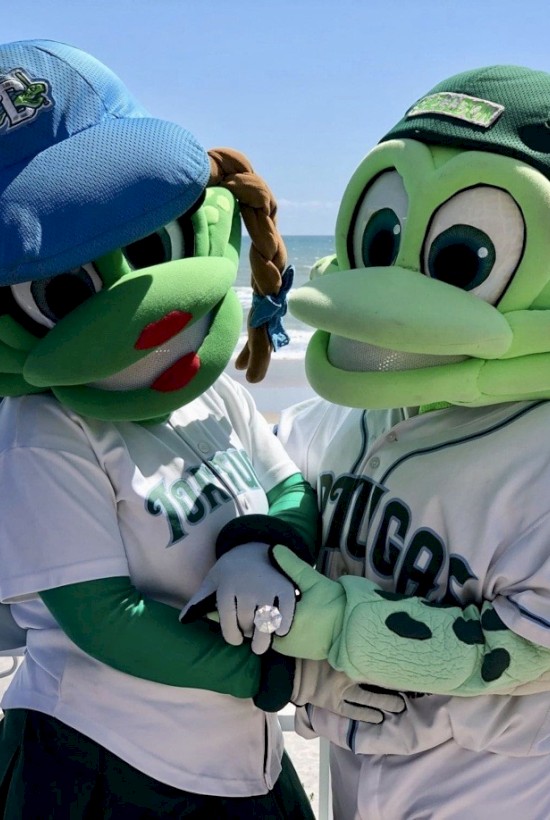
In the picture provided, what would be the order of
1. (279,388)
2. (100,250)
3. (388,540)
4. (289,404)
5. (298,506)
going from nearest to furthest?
(100,250) < (388,540) < (298,506) < (289,404) < (279,388)

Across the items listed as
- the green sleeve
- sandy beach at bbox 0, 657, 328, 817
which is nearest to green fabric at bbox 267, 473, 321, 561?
the green sleeve

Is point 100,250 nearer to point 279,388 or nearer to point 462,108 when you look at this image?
point 462,108

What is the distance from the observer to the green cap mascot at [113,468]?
1314 millimetres

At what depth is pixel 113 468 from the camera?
144 cm

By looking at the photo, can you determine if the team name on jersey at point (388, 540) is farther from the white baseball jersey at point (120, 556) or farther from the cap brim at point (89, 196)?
the cap brim at point (89, 196)

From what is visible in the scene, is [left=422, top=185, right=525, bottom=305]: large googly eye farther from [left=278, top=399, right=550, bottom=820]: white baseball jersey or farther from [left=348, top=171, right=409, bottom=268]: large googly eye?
[left=278, top=399, right=550, bottom=820]: white baseball jersey

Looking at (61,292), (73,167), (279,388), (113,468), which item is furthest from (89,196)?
(279,388)

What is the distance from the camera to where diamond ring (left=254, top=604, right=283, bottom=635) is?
1.38m

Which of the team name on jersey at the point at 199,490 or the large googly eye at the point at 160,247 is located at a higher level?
the large googly eye at the point at 160,247

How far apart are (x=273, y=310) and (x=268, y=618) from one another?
1.96 feet

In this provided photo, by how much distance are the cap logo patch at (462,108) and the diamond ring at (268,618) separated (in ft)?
2.60

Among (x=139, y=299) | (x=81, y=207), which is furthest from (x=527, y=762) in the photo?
(x=81, y=207)

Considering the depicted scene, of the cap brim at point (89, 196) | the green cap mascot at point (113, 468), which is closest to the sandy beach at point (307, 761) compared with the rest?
the green cap mascot at point (113, 468)

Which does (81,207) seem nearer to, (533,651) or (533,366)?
(533,366)
